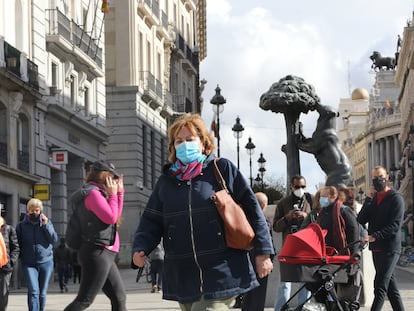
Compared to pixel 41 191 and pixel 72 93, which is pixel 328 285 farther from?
pixel 72 93

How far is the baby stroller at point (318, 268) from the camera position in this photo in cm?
1154

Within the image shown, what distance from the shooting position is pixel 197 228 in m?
7.72

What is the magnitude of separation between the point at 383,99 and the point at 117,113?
438ft

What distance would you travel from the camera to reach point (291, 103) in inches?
740

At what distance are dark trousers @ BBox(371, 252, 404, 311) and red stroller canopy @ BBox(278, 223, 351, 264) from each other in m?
1.74

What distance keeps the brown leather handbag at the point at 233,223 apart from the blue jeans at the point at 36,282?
24.5 feet

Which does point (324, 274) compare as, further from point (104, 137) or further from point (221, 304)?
point (104, 137)

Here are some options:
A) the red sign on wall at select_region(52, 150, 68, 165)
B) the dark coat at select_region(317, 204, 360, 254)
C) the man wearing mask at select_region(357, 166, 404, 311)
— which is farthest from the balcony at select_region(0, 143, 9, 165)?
the dark coat at select_region(317, 204, 360, 254)

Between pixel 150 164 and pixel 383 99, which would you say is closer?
pixel 150 164

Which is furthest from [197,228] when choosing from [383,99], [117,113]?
[383,99]

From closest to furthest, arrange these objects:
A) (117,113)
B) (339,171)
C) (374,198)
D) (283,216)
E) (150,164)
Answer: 1. (374,198)
2. (283,216)
3. (339,171)
4. (117,113)
5. (150,164)

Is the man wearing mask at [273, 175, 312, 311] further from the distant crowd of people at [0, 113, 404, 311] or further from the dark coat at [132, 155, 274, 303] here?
the dark coat at [132, 155, 274, 303]

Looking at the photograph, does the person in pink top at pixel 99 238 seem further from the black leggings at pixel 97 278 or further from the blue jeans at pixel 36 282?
the blue jeans at pixel 36 282

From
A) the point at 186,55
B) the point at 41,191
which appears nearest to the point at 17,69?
the point at 41,191
